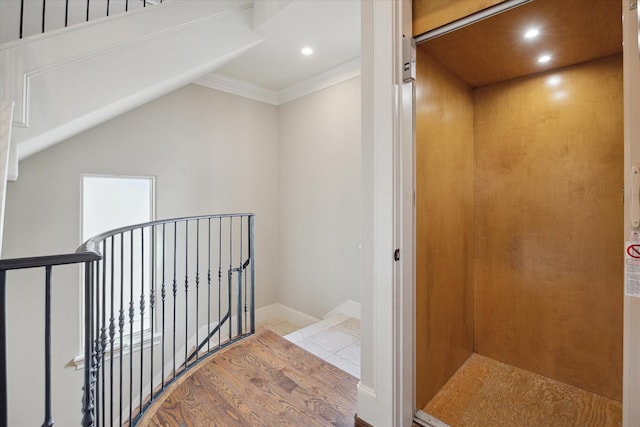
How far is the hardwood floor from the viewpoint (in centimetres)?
163

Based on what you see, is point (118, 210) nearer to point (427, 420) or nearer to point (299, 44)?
point (299, 44)

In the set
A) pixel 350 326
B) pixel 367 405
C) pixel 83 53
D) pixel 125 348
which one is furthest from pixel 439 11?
pixel 125 348

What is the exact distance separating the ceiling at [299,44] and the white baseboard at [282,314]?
9.53ft

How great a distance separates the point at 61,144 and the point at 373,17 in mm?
2773

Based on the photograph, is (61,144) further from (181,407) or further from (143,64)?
(181,407)

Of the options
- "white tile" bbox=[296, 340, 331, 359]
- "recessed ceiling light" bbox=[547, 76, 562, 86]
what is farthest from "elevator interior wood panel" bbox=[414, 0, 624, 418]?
"white tile" bbox=[296, 340, 331, 359]

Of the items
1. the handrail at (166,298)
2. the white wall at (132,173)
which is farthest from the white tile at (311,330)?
the white wall at (132,173)

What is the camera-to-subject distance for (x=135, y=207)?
3.18 metres

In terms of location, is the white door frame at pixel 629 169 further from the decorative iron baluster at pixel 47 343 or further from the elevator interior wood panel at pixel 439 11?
the decorative iron baluster at pixel 47 343

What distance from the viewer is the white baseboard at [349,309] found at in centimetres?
329

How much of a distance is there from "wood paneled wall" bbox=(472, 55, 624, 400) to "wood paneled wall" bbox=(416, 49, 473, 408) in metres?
0.13

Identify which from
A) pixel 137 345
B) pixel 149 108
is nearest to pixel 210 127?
pixel 149 108

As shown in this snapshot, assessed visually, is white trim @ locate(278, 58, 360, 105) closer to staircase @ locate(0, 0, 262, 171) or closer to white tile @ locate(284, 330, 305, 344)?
staircase @ locate(0, 0, 262, 171)

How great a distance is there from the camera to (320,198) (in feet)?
12.2
